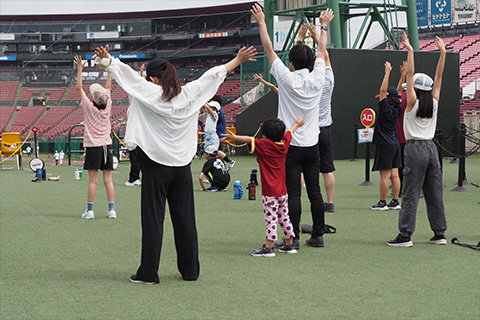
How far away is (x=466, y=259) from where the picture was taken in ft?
18.0

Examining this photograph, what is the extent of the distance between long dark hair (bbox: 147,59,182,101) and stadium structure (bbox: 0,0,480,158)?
48.8 meters

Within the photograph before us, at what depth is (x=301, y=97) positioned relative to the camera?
576 cm

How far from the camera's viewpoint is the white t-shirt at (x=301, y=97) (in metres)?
5.71

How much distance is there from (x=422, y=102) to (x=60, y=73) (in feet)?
218

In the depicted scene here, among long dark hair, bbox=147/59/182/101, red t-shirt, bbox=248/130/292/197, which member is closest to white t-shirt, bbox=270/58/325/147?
red t-shirt, bbox=248/130/292/197

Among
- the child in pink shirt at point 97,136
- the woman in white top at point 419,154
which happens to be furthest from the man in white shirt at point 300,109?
the child in pink shirt at point 97,136

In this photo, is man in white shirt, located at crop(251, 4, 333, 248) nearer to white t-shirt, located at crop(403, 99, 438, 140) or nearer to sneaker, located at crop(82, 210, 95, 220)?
white t-shirt, located at crop(403, 99, 438, 140)

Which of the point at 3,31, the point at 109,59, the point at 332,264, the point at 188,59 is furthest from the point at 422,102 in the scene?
the point at 3,31

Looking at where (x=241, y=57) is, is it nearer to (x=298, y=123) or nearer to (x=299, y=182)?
(x=298, y=123)

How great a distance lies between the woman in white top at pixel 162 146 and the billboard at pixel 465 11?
2161 inches

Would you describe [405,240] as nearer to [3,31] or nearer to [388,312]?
[388,312]

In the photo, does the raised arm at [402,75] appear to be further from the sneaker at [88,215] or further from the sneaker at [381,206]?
the sneaker at [88,215]

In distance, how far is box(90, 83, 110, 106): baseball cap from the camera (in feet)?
26.3

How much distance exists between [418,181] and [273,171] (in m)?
1.54
